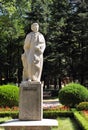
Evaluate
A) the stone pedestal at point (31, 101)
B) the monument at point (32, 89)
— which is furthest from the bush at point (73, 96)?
the stone pedestal at point (31, 101)

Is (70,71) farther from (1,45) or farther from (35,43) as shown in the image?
(35,43)

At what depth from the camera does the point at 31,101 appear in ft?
40.7

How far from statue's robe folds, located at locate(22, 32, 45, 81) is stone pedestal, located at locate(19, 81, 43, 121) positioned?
0.32 meters

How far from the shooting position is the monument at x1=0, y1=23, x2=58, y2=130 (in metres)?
12.3

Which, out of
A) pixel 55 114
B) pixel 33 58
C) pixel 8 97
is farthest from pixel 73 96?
pixel 33 58

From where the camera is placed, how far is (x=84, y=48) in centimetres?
4103

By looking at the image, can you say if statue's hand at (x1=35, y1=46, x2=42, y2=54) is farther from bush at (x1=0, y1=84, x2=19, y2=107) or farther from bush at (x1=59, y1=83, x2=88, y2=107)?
bush at (x1=59, y1=83, x2=88, y2=107)

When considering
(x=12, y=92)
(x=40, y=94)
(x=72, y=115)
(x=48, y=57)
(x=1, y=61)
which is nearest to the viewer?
(x=40, y=94)

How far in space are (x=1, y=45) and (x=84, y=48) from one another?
30.1ft

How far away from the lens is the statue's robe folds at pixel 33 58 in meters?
12.7

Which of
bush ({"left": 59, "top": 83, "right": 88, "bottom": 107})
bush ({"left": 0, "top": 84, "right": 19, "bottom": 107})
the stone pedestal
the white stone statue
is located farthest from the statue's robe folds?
bush ({"left": 59, "top": 83, "right": 88, "bottom": 107})

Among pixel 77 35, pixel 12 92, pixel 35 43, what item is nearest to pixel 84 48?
pixel 77 35

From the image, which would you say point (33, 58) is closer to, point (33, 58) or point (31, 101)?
point (33, 58)

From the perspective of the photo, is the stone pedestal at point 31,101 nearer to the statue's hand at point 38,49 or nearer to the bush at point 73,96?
the statue's hand at point 38,49
